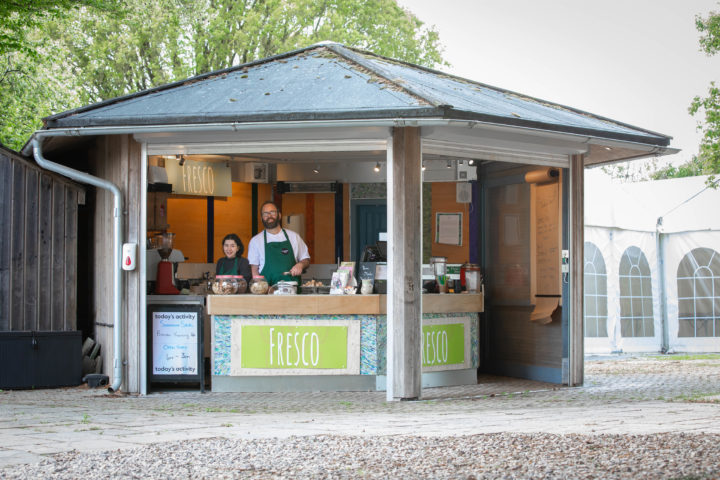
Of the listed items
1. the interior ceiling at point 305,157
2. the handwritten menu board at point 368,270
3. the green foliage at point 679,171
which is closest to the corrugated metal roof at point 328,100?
the handwritten menu board at point 368,270

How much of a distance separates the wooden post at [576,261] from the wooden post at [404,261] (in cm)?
243

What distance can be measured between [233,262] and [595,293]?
813 cm

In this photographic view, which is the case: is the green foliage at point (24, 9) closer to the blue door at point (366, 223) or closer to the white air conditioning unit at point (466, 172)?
the blue door at point (366, 223)

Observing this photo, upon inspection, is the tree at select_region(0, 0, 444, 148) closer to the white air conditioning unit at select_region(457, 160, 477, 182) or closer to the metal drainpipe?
the white air conditioning unit at select_region(457, 160, 477, 182)

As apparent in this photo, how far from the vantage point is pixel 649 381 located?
38.6 ft

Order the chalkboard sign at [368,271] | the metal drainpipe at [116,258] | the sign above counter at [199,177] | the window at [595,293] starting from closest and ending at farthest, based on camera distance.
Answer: the metal drainpipe at [116,258] < the chalkboard sign at [368,271] < the sign above counter at [199,177] < the window at [595,293]

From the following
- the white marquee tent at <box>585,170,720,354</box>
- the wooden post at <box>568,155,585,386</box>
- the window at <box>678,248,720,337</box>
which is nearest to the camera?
the wooden post at <box>568,155,585,386</box>

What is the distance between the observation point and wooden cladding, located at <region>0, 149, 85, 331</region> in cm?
1059

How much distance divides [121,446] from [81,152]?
21.6 feet

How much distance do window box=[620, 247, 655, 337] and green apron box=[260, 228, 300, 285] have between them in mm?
8289

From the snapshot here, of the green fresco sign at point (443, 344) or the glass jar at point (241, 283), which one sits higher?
the glass jar at point (241, 283)

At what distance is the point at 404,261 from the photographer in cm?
899

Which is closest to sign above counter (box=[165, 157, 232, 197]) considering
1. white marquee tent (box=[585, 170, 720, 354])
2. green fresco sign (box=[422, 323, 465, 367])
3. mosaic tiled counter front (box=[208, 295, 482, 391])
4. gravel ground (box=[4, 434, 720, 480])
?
mosaic tiled counter front (box=[208, 295, 482, 391])

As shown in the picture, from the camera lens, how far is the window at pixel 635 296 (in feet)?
56.6
